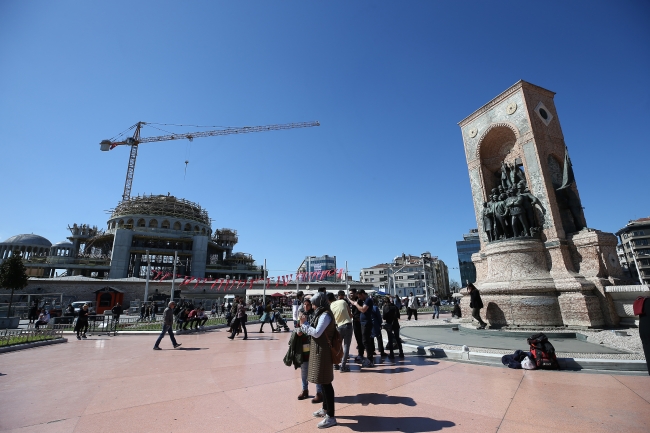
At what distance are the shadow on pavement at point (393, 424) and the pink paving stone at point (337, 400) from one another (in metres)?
0.01

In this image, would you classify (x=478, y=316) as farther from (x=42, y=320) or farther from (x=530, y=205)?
(x=42, y=320)

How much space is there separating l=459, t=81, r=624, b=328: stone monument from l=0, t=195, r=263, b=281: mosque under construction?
146 ft

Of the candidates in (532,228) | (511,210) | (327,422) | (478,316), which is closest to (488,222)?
(511,210)

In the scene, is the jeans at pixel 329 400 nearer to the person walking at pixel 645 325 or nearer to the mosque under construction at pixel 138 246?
the person walking at pixel 645 325

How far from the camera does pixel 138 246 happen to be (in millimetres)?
57406

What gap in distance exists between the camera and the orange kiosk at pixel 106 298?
30.5 meters

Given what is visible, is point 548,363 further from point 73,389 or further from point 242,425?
point 73,389

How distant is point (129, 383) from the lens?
222 inches

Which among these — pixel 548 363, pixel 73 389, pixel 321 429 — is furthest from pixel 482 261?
pixel 73 389

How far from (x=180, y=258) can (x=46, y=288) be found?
82.6 feet

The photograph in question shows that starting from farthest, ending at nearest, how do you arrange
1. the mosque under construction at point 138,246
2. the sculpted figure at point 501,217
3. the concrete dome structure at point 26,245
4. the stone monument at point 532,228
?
the concrete dome structure at point 26,245 → the mosque under construction at point 138,246 → the sculpted figure at point 501,217 → the stone monument at point 532,228

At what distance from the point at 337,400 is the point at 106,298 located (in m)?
35.4

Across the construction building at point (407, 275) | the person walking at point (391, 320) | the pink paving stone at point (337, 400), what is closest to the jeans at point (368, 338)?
the pink paving stone at point (337, 400)

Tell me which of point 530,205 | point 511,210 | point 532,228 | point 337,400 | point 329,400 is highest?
point 530,205
